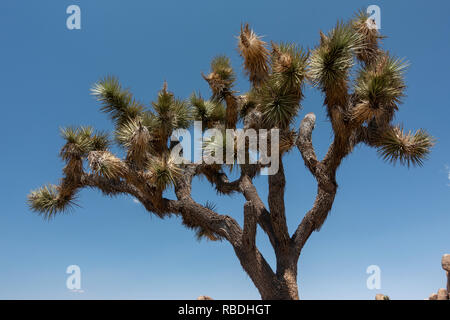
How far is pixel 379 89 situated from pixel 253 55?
342cm

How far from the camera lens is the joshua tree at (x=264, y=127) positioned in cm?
906

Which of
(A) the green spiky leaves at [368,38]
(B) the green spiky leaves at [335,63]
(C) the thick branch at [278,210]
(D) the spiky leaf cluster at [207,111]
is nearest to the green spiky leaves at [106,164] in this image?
(D) the spiky leaf cluster at [207,111]

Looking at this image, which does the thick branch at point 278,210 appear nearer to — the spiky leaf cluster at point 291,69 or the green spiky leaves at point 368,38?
the spiky leaf cluster at point 291,69

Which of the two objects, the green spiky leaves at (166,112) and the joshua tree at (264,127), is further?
the green spiky leaves at (166,112)

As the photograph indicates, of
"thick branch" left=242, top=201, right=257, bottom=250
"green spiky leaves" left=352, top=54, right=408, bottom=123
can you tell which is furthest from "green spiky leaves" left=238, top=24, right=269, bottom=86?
"thick branch" left=242, top=201, right=257, bottom=250

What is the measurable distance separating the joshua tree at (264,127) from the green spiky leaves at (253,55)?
0.09ft

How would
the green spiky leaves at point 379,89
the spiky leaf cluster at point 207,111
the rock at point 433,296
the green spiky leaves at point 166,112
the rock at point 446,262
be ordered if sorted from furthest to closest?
the rock at point 433,296 → the rock at point 446,262 → the spiky leaf cluster at point 207,111 → the green spiky leaves at point 166,112 → the green spiky leaves at point 379,89

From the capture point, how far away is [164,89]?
11.3 metres

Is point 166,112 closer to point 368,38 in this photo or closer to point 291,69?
point 291,69

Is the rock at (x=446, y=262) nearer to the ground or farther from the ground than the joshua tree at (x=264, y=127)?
nearer to the ground

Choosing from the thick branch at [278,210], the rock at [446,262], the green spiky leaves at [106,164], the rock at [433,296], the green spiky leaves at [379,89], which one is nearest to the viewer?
the green spiky leaves at [379,89]

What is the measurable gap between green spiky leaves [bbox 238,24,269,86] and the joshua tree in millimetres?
28
